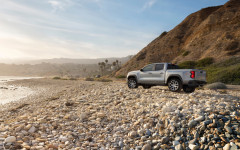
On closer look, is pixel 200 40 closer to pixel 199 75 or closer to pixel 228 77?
pixel 228 77

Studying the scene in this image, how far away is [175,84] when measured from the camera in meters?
10.7

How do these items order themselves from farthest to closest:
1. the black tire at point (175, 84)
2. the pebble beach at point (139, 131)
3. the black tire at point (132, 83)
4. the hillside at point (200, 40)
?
the hillside at point (200, 40) < the black tire at point (132, 83) < the black tire at point (175, 84) < the pebble beach at point (139, 131)

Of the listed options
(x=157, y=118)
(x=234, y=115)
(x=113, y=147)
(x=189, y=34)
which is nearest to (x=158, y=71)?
(x=157, y=118)

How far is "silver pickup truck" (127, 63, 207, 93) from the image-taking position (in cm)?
990

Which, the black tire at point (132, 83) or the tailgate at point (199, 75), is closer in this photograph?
the tailgate at point (199, 75)

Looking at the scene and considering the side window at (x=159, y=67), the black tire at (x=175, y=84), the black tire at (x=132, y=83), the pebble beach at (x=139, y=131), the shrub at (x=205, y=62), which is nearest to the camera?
the pebble beach at (x=139, y=131)

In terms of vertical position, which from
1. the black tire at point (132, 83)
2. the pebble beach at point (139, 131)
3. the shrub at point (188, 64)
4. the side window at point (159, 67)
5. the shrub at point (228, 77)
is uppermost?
the shrub at point (188, 64)

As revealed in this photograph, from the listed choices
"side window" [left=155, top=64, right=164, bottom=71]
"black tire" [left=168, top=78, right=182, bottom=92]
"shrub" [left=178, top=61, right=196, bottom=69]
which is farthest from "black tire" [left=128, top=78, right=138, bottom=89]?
"shrub" [left=178, top=61, right=196, bottom=69]

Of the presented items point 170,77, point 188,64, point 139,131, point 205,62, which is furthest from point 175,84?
point 188,64

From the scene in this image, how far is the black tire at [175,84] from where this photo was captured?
10420mm

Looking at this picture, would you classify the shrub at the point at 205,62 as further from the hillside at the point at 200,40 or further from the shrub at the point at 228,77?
the shrub at the point at 228,77

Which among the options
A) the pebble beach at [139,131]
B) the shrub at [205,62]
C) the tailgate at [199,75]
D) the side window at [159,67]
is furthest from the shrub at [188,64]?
the pebble beach at [139,131]

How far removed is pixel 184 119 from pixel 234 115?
58.7 inches

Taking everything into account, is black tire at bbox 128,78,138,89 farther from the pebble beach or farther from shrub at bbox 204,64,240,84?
shrub at bbox 204,64,240,84
